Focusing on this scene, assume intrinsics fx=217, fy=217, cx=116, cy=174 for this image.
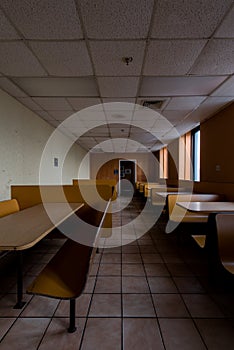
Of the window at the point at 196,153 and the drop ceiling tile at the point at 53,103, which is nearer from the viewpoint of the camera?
the drop ceiling tile at the point at 53,103

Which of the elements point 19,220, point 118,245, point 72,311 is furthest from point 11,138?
point 72,311

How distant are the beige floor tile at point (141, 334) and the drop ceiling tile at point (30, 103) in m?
3.58

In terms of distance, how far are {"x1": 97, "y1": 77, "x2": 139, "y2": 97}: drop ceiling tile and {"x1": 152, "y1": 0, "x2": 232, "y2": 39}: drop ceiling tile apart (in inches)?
39.7

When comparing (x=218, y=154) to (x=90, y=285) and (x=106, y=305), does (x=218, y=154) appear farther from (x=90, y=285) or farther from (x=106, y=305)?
(x=106, y=305)

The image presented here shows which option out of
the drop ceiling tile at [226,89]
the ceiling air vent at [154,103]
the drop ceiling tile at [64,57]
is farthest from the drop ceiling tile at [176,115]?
the drop ceiling tile at [64,57]

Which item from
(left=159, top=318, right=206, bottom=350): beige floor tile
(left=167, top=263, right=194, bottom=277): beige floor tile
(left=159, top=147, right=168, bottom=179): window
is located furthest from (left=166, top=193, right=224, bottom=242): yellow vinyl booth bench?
(left=159, top=147, right=168, bottom=179): window

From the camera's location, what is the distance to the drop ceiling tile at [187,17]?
5.49 feet

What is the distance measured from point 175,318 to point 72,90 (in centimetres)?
320

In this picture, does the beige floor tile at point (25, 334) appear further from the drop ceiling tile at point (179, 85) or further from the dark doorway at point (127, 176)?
the dark doorway at point (127, 176)

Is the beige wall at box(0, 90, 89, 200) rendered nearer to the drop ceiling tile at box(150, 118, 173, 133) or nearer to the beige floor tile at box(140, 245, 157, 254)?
the beige floor tile at box(140, 245, 157, 254)

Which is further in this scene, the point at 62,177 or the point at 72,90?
the point at 62,177

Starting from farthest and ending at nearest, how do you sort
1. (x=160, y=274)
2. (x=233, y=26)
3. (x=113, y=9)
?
1. (x=160, y=274)
2. (x=233, y=26)
3. (x=113, y=9)

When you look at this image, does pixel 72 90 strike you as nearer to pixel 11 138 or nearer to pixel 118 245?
pixel 11 138

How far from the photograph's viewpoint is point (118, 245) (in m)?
3.48
